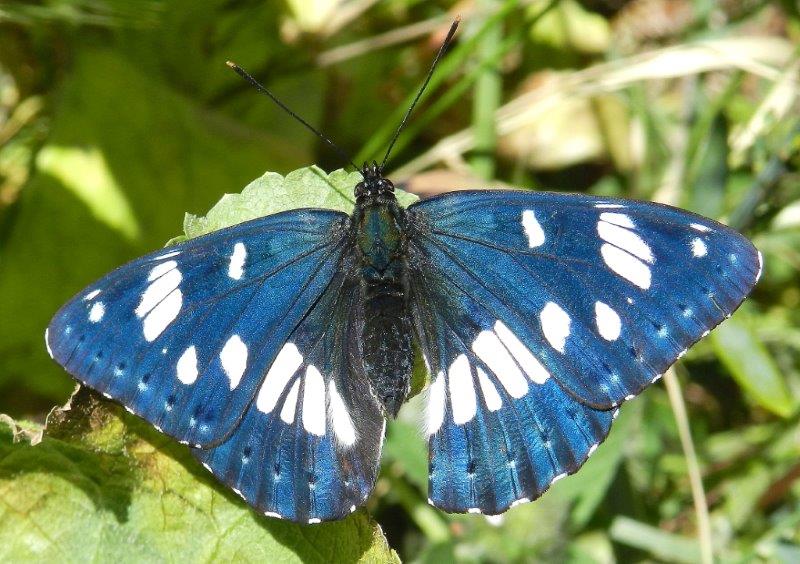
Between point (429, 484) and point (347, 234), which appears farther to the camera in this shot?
point (347, 234)

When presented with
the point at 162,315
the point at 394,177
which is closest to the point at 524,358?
the point at 162,315

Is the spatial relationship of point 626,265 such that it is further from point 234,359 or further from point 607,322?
point 234,359

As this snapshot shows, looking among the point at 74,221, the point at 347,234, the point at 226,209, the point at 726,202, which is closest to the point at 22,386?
the point at 74,221

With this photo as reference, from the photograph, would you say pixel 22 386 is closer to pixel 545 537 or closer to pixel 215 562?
pixel 215 562

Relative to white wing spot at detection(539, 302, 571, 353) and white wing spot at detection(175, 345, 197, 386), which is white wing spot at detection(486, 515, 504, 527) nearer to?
white wing spot at detection(539, 302, 571, 353)

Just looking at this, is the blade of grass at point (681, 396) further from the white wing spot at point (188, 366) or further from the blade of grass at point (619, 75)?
the white wing spot at point (188, 366)

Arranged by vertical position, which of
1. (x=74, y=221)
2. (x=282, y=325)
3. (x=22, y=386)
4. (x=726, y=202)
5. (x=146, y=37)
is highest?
(x=726, y=202)

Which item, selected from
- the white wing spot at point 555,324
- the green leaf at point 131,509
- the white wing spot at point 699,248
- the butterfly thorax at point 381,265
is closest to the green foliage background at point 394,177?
the green leaf at point 131,509
